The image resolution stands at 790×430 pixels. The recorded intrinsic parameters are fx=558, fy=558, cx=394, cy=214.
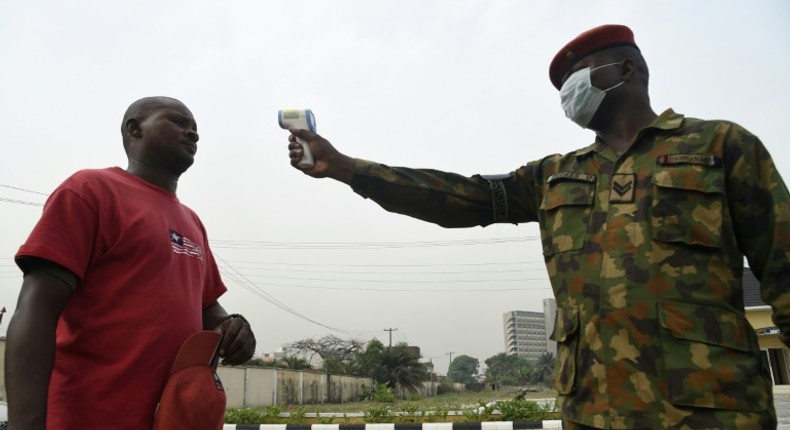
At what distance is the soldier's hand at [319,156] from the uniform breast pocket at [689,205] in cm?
97

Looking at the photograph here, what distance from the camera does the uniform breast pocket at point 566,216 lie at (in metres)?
1.69

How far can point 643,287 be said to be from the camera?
4.88 feet

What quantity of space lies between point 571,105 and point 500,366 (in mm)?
87551

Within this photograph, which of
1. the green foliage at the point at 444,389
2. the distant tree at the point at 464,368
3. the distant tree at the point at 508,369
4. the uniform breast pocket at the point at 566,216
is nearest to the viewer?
the uniform breast pocket at the point at 566,216

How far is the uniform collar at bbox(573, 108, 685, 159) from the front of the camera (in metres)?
1.72

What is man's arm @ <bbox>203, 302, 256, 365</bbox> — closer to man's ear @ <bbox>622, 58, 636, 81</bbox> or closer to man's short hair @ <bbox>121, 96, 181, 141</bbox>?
man's short hair @ <bbox>121, 96, 181, 141</bbox>

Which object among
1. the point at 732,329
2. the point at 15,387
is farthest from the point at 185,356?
the point at 732,329

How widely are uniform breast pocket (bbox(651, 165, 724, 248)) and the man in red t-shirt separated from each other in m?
1.33

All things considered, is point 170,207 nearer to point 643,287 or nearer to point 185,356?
point 185,356

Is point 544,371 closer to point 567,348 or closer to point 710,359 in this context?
point 567,348

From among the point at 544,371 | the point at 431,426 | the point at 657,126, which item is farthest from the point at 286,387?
the point at 544,371

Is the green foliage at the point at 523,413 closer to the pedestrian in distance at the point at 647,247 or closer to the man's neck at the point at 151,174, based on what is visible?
the pedestrian in distance at the point at 647,247

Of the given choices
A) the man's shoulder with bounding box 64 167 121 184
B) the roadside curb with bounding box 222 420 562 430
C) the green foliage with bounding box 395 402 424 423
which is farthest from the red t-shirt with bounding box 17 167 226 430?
the green foliage with bounding box 395 402 424 423

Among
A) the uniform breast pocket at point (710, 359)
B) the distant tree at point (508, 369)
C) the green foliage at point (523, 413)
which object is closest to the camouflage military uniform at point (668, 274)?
the uniform breast pocket at point (710, 359)
